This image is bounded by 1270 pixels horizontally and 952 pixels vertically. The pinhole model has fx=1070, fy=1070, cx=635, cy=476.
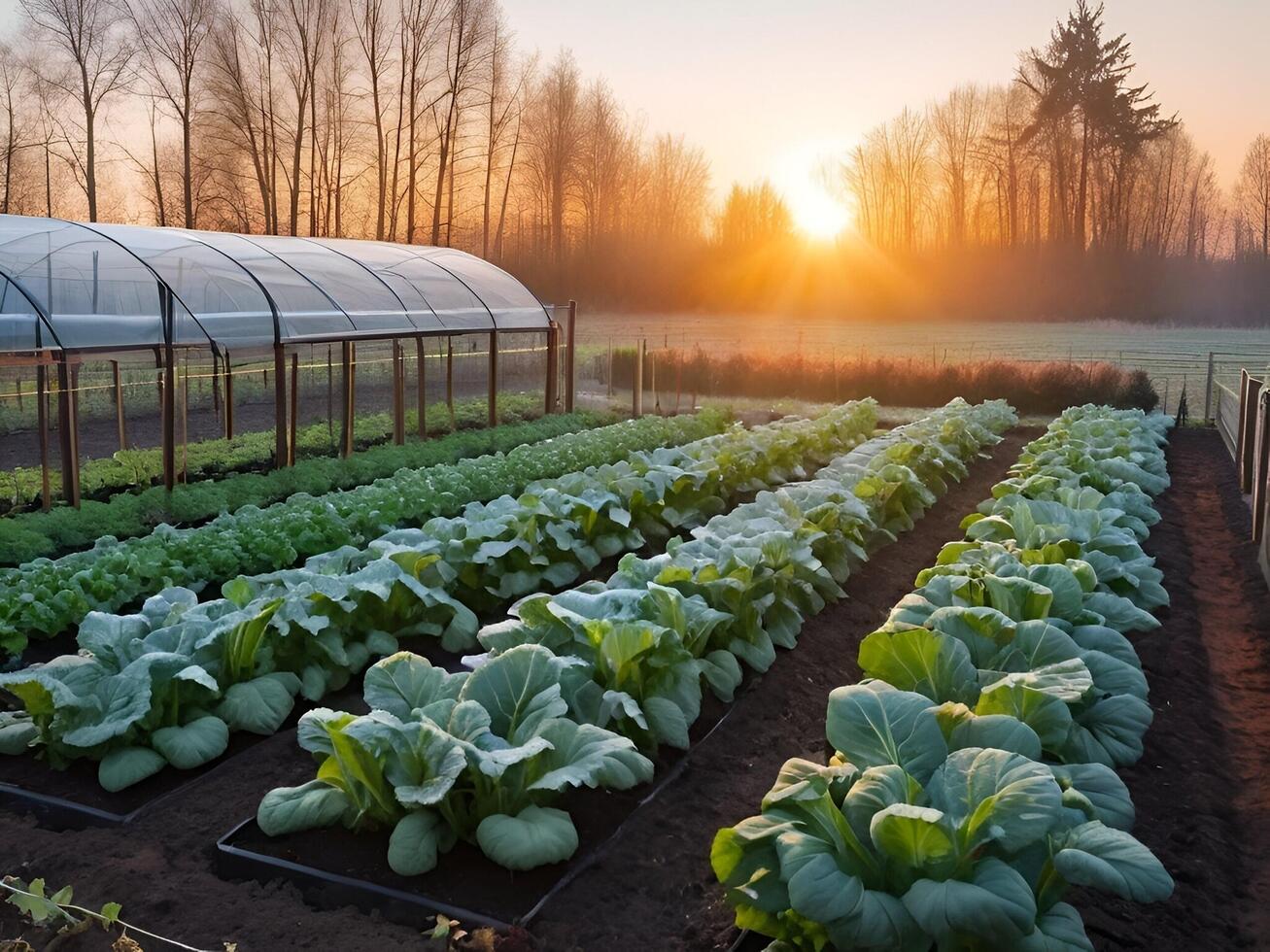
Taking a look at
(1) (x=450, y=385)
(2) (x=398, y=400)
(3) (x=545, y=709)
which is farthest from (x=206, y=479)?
(3) (x=545, y=709)

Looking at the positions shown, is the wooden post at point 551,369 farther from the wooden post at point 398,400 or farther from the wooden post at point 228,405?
the wooden post at point 228,405

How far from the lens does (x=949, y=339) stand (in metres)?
26.3

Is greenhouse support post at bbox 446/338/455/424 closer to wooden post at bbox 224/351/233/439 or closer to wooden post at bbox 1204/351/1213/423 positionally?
wooden post at bbox 224/351/233/439

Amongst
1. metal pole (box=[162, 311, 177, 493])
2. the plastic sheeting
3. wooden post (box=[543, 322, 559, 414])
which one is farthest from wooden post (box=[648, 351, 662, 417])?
metal pole (box=[162, 311, 177, 493])

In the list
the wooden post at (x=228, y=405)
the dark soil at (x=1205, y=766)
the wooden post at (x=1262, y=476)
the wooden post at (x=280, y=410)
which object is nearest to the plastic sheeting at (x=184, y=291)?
the wooden post at (x=280, y=410)

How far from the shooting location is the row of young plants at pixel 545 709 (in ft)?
11.1

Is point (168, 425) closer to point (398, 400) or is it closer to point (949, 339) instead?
point (398, 400)

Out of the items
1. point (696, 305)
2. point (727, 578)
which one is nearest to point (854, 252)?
point (696, 305)

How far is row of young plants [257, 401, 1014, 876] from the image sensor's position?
3.39 metres

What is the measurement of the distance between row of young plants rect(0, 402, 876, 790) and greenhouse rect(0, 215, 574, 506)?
14.8 ft

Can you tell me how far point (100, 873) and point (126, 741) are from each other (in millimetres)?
797

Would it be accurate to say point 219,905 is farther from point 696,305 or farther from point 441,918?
point 696,305

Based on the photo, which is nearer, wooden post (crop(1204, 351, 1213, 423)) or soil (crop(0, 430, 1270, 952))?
soil (crop(0, 430, 1270, 952))

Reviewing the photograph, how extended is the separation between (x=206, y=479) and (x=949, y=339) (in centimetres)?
2021
